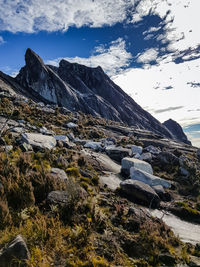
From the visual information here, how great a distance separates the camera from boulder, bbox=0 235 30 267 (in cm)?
285

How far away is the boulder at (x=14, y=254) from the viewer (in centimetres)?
285

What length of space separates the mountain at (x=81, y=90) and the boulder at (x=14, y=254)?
60.8 m

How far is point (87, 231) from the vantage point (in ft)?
13.1

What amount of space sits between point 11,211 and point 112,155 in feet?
47.8

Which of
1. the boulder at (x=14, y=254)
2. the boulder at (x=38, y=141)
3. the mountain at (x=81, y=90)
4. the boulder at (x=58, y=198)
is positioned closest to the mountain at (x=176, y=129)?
the mountain at (x=81, y=90)

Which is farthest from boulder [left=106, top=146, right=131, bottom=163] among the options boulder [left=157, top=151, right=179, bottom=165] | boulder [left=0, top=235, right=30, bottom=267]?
boulder [left=0, top=235, right=30, bottom=267]

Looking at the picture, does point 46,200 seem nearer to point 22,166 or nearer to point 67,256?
point 67,256

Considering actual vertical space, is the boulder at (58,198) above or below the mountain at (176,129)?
below

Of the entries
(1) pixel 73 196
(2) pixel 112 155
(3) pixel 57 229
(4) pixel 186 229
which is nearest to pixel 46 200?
(1) pixel 73 196

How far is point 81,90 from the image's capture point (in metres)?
85.9

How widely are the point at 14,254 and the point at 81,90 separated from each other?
Answer: 8746 cm

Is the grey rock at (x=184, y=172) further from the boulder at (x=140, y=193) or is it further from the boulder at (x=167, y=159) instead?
the boulder at (x=140, y=193)

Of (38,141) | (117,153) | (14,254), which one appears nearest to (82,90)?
(117,153)

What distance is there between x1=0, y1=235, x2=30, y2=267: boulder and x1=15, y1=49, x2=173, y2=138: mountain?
2392 inches
